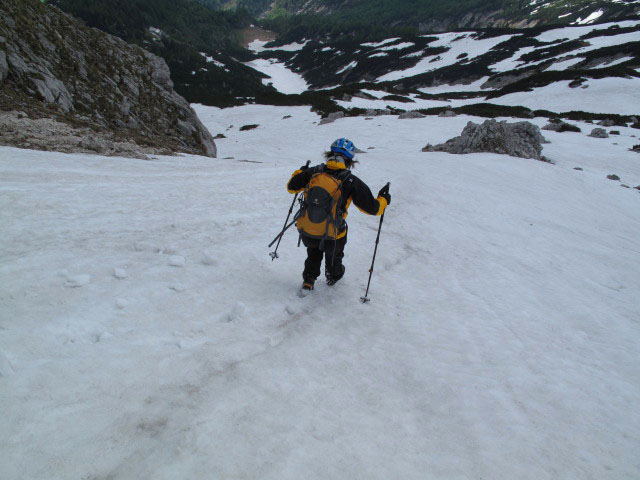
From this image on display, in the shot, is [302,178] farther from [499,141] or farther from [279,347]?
[499,141]

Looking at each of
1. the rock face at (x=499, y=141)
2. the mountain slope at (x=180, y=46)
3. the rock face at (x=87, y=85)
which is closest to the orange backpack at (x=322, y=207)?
the rock face at (x=87, y=85)

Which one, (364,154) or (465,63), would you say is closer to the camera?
(364,154)

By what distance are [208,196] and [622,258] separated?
10.2 meters

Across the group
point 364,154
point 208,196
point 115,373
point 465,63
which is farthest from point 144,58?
point 465,63

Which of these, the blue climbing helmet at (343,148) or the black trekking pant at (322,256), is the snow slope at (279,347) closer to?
the black trekking pant at (322,256)

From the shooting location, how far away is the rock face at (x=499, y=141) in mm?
20047

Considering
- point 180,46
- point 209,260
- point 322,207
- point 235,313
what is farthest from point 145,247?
point 180,46

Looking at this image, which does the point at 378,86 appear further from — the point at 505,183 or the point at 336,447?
the point at 336,447

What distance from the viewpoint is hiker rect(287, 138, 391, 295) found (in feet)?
13.1

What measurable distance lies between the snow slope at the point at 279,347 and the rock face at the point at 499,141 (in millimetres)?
13357

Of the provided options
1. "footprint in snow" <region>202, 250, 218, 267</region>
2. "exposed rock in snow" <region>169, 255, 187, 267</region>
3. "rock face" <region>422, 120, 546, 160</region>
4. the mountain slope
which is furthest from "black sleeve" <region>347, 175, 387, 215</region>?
the mountain slope

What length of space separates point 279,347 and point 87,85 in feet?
55.3

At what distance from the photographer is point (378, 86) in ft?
191

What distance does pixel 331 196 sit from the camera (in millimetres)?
3979
